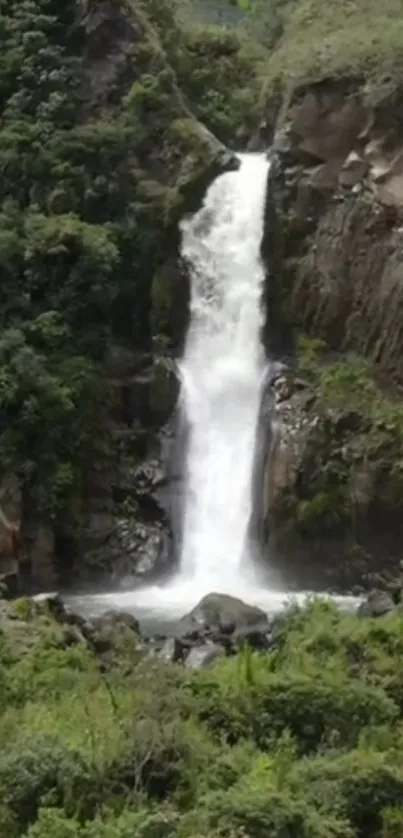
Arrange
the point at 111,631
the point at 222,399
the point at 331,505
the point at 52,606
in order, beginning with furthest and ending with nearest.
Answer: the point at 222,399, the point at 331,505, the point at 52,606, the point at 111,631

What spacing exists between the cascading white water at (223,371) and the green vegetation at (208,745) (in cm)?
1050

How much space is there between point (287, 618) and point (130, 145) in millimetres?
15273

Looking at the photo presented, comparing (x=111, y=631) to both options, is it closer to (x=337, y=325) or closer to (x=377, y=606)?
(x=377, y=606)

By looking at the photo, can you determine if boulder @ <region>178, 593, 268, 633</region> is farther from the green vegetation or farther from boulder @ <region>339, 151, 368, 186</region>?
boulder @ <region>339, 151, 368, 186</region>

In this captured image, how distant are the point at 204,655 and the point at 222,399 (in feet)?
33.4

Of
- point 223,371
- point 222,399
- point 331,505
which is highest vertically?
point 223,371

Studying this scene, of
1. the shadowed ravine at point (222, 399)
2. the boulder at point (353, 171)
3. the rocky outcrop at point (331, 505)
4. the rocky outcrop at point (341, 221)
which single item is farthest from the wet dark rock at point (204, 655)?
the boulder at point (353, 171)

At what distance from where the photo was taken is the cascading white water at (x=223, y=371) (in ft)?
80.7

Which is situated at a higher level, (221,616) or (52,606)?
(52,606)

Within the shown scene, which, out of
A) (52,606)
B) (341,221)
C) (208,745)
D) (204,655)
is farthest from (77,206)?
(208,745)

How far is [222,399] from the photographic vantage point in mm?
26156

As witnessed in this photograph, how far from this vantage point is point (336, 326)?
87.2ft

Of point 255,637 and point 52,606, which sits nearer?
point 52,606

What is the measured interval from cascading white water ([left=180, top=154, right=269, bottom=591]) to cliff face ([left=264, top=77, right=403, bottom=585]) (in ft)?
1.79
